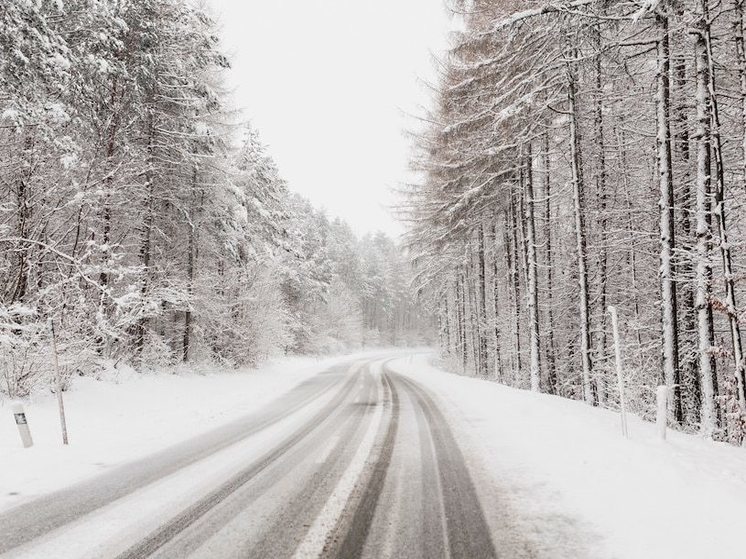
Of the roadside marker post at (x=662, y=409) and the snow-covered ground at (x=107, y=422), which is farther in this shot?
the roadside marker post at (x=662, y=409)

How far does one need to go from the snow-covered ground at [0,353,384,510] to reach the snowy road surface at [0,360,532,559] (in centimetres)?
63

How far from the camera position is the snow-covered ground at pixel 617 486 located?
3.35 metres

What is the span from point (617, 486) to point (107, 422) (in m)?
9.32

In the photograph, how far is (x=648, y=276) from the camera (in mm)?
13320

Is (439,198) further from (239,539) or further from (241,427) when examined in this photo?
(239,539)

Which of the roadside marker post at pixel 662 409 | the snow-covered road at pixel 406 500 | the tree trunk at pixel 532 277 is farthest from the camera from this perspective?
the tree trunk at pixel 532 277

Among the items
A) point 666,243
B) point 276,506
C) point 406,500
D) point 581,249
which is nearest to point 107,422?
point 276,506

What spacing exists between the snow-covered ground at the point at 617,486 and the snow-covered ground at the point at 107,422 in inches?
208

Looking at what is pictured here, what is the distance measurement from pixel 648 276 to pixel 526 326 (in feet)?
24.2

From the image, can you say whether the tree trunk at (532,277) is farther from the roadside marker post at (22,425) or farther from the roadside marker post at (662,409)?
the roadside marker post at (22,425)

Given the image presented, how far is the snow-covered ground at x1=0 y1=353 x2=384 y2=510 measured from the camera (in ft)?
18.7

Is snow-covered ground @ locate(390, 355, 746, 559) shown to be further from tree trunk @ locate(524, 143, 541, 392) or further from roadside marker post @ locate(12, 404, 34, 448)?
tree trunk @ locate(524, 143, 541, 392)

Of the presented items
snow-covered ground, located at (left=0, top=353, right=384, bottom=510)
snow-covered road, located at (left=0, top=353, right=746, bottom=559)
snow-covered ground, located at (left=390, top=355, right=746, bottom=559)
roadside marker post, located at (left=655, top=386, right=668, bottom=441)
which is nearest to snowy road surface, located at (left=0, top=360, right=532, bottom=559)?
snow-covered road, located at (left=0, top=353, right=746, bottom=559)

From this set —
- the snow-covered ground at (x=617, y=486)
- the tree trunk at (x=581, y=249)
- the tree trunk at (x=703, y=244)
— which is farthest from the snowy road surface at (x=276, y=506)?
the tree trunk at (x=581, y=249)
